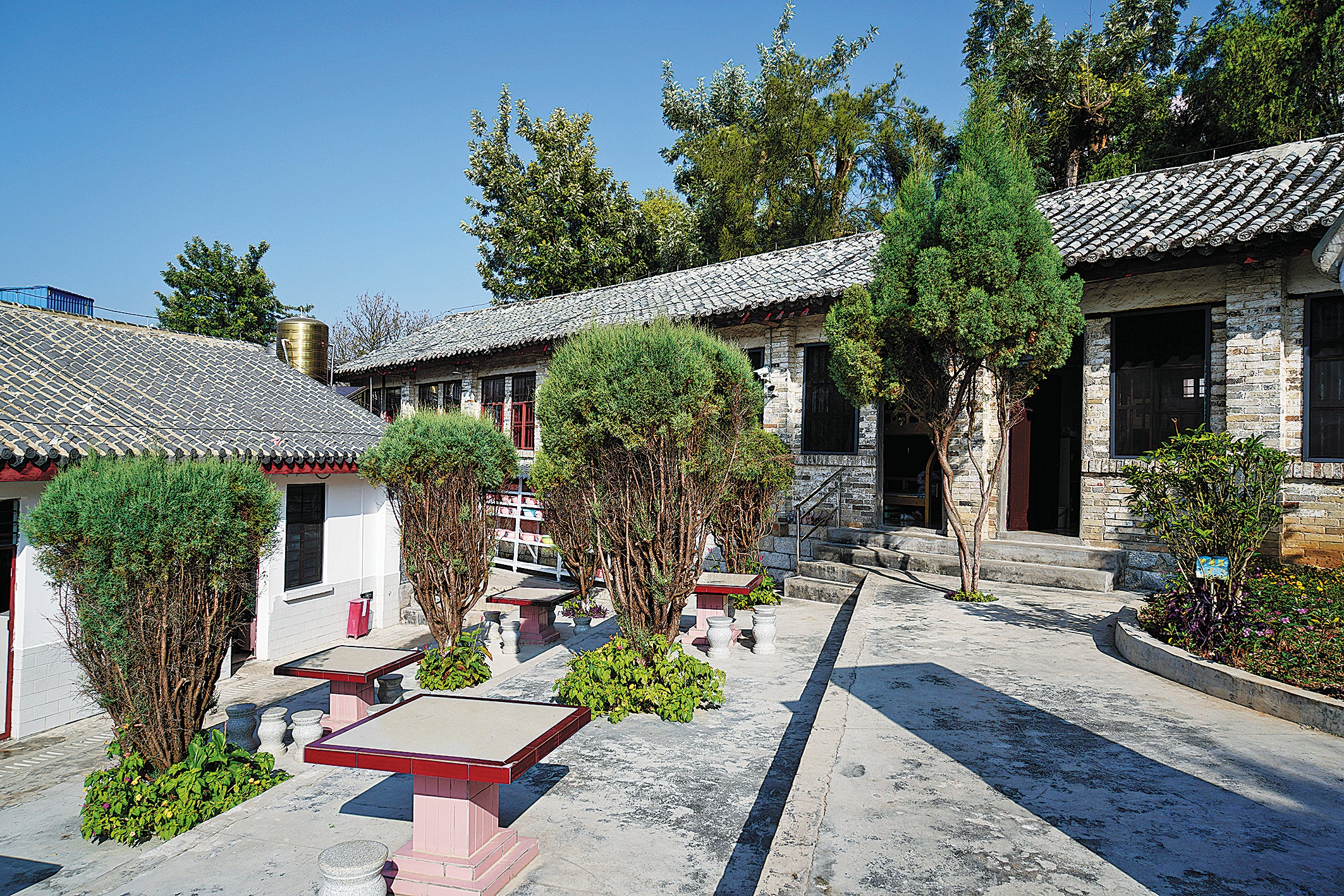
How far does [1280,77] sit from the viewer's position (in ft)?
53.6

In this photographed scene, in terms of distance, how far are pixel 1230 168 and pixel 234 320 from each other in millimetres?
30342

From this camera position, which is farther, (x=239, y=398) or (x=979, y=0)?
(x=979, y=0)

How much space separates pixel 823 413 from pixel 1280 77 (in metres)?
12.8

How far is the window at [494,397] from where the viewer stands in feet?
63.7

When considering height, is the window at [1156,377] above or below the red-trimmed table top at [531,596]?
above

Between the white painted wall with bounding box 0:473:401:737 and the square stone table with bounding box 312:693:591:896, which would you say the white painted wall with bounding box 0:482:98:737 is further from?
the square stone table with bounding box 312:693:591:896

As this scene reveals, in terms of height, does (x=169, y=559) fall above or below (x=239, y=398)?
below

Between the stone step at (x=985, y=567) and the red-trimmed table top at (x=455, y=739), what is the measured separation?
759 cm

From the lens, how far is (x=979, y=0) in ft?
79.2

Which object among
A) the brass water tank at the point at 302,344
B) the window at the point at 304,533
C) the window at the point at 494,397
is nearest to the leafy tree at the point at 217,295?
the brass water tank at the point at 302,344

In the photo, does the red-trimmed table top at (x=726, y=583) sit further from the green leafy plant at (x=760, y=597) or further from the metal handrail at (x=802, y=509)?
the metal handrail at (x=802, y=509)

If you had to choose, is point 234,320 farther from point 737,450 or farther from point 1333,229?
point 1333,229

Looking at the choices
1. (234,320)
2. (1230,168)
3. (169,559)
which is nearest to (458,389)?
(234,320)

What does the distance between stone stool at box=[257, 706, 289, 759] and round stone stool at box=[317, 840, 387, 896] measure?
363 centimetres
